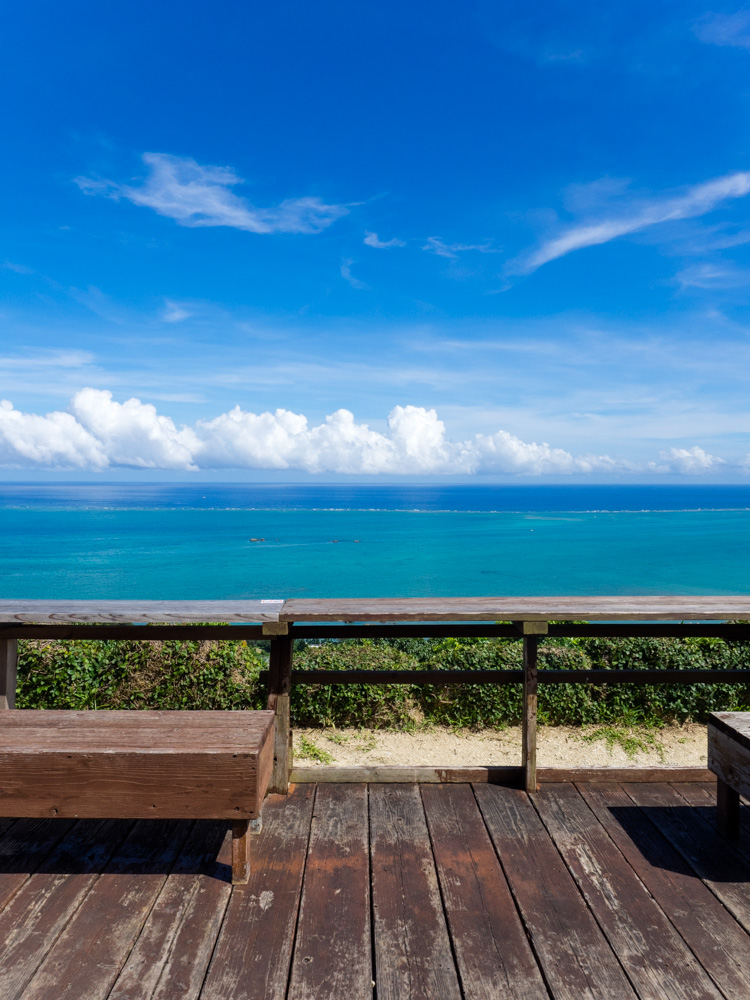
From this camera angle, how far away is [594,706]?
20.7 ft

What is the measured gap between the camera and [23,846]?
118 inches

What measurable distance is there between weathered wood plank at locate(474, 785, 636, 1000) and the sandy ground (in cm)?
232

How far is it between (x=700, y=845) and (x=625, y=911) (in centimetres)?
81

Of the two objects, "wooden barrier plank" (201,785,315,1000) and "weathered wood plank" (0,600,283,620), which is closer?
"wooden barrier plank" (201,785,315,1000)

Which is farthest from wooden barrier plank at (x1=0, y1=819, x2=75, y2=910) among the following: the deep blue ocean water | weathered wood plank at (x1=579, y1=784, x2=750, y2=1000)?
the deep blue ocean water

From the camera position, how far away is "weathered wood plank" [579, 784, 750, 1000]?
2199 mm

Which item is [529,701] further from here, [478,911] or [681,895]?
[478,911]

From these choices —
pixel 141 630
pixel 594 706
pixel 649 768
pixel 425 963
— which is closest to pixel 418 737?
Answer: pixel 594 706

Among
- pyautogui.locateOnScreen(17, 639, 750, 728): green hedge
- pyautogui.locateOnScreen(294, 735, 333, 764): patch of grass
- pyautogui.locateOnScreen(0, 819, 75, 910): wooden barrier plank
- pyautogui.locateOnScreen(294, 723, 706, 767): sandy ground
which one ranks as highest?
pyautogui.locateOnScreen(0, 819, 75, 910): wooden barrier plank

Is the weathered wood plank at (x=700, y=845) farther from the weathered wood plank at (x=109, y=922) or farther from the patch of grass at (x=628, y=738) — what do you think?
the weathered wood plank at (x=109, y=922)

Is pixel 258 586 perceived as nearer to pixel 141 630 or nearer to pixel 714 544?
pixel 141 630

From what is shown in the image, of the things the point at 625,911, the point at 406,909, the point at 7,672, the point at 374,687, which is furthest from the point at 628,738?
the point at 7,672

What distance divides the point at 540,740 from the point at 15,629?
4927 mm

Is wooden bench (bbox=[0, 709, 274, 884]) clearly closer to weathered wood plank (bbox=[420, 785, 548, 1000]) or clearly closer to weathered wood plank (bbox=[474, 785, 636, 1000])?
weathered wood plank (bbox=[420, 785, 548, 1000])
